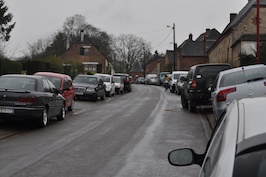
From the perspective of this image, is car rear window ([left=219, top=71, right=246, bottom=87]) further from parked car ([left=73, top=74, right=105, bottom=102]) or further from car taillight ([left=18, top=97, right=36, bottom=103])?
parked car ([left=73, top=74, right=105, bottom=102])

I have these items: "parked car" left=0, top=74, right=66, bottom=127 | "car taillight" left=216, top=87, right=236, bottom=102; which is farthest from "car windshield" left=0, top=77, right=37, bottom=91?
"car taillight" left=216, top=87, right=236, bottom=102

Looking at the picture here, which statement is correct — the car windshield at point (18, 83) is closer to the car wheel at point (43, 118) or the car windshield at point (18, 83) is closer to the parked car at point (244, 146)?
the car wheel at point (43, 118)

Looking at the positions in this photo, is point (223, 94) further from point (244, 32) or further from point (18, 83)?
point (244, 32)

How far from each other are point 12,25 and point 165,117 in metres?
54.6

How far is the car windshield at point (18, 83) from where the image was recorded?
13.4 metres

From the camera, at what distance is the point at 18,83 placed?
13.6 meters

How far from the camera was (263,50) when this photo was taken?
105 feet

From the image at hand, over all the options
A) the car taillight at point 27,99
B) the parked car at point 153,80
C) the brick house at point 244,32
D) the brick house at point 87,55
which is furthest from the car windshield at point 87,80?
the brick house at point 87,55

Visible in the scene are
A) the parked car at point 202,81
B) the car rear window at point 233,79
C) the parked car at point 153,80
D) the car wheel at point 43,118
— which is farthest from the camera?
the parked car at point 153,80

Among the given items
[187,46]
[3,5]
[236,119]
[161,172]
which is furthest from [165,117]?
[187,46]

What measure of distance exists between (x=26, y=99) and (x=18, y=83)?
3.16 feet

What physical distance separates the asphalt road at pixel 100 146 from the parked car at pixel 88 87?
9769 millimetres

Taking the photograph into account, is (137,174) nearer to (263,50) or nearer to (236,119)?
(236,119)

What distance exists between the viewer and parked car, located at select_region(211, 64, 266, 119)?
1251 centimetres
